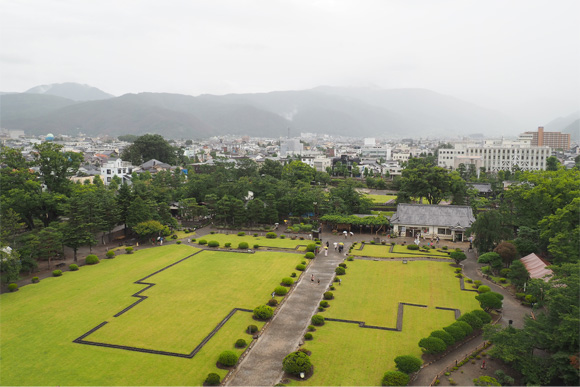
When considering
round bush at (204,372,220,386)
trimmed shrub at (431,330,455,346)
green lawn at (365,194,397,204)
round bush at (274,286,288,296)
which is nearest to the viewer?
round bush at (204,372,220,386)

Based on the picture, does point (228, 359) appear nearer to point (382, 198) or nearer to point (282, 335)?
point (282, 335)

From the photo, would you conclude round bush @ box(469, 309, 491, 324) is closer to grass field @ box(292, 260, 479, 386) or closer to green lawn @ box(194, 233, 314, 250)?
grass field @ box(292, 260, 479, 386)

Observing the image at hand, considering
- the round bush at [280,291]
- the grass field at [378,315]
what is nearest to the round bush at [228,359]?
the grass field at [378,315]

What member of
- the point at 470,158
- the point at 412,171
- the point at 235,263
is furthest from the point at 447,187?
the point at 470,158

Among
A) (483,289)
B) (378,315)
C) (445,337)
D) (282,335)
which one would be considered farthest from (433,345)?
(483,289)

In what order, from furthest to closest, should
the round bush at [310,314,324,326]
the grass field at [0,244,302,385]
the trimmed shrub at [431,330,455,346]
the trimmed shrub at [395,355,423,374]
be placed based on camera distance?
the round bush at [310,314,324,326] < the trimmed shrub at [431,330,455,346] < the grass field at [0,244,302,385] < the trimmed shrub at [395,355,423,374]

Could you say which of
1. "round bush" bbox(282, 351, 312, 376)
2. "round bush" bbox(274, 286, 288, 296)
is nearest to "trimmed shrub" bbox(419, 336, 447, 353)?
"round bush" bbox(282, 351, 312, 376)

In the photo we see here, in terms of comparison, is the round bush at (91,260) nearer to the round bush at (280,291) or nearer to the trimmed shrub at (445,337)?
the round bush at (280,291)

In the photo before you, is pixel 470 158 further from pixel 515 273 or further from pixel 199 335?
pixel 199 335
